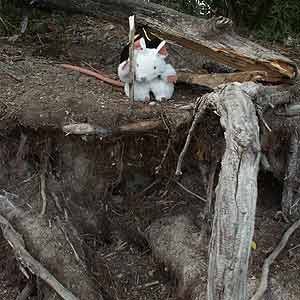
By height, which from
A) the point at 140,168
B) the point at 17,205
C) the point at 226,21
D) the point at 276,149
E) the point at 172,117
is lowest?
the point at 17,205

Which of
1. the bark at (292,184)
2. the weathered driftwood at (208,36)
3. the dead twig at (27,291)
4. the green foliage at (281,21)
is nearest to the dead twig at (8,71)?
the weathered driftwood at (208,36)

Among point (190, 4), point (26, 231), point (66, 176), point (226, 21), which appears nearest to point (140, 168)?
point (66, 176)

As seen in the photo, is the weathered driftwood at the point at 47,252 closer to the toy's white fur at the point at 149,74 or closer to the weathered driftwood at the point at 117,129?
the weathered driftwood at the point at 117,129

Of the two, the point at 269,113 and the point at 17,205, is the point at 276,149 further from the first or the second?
the point at 17,205

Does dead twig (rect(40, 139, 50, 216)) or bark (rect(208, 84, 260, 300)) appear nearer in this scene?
bark (rect(208, 84, 260, 300))

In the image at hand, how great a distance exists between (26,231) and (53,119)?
0.61 m

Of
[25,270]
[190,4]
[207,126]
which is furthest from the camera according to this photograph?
[190,4]

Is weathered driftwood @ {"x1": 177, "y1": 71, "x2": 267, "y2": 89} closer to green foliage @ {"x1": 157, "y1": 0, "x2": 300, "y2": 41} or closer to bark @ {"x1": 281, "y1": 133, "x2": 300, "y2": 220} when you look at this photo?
bark @ {"x1": 281, "y1": 133, "x2": 300, "y2": 220}

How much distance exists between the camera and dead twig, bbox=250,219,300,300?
8.90 ft

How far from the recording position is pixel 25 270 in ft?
10.1

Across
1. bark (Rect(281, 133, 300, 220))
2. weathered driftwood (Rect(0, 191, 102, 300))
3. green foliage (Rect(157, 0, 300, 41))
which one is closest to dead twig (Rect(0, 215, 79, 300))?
weathered driftwood (Rect(0, 191, 102, 300))

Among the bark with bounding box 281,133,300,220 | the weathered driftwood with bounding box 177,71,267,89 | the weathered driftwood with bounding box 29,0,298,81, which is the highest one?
the weathered driftwood with bounding box 29,0,298,81

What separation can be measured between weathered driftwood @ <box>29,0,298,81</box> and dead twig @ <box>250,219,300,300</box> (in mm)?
756

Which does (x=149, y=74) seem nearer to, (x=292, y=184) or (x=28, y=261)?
(x=292, y=184)
